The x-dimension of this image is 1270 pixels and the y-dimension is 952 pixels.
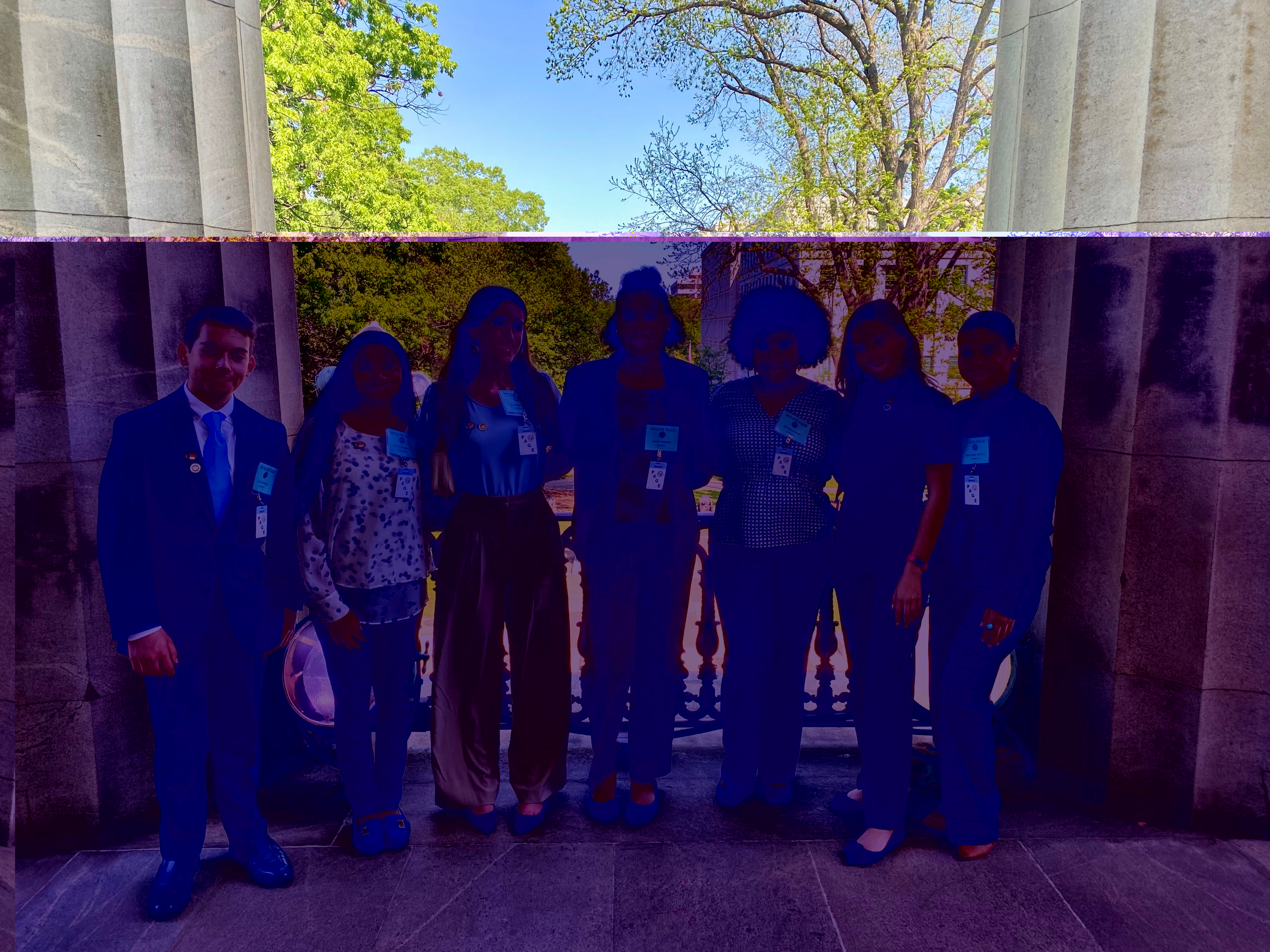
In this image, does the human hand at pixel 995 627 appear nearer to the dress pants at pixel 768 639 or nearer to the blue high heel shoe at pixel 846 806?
Answer: the dress pants at pixel 768 639

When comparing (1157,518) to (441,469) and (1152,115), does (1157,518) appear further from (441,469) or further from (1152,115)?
(441,469)

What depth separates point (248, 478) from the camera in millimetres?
2893

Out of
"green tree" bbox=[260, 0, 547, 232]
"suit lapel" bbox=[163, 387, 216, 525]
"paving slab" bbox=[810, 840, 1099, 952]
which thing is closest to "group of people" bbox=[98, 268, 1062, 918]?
"suit lapel" bbox=[163, 387, 216, 525]

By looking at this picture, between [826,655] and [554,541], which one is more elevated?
[554,541]

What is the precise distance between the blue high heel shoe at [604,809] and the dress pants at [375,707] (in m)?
0.78

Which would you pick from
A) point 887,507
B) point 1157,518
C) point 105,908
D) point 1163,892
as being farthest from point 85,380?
point 1163,892

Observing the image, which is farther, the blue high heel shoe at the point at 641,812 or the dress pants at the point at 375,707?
the blue high heel shoe at the point at 641,812

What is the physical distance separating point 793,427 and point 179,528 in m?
2.30

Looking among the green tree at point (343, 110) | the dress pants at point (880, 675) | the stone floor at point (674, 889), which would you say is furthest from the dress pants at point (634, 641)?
the green tree at point (343, 110)

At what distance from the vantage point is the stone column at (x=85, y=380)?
9.73ft

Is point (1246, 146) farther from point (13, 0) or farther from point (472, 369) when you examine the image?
point (13, 0)

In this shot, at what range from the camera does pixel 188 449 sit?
283cm

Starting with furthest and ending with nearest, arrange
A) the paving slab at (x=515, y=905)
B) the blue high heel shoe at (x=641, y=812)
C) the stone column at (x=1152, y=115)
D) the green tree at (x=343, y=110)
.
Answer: the green tree at (x=343, y=110) → the stone column at (x=1152, y=115) → the blue high heel shoe at (x=641, y=812) → the paving slab at (x=515, y=905)

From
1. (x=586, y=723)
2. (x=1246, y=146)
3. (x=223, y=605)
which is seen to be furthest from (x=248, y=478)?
(x=1246, y=146)
